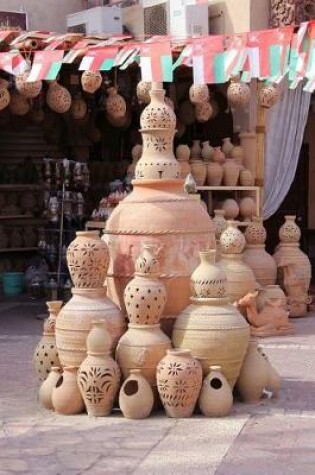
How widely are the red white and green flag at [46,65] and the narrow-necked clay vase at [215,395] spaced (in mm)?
4393

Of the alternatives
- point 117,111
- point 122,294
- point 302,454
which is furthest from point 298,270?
point 302,454

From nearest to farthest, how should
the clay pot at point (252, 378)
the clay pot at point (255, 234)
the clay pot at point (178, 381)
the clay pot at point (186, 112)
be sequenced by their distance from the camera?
the clay pot at point (178, 381) < the clay pot at point (252, 378) < the clay pot at point (255, 234) < the clay pot at point (186, 112)

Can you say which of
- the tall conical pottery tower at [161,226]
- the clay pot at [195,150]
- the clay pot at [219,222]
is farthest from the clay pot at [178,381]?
the clay pot at [195,150]

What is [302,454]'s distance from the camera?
4.48 metres

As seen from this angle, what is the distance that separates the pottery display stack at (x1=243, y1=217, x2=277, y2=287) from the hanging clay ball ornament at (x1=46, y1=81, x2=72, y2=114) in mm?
2456

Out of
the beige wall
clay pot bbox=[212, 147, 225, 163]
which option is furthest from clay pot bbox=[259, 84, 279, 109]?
the beige wall

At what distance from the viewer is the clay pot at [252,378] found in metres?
5.52

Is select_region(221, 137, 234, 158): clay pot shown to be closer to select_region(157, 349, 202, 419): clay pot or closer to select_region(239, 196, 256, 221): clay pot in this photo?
select_region(239, 196, 256, 221): clay pot

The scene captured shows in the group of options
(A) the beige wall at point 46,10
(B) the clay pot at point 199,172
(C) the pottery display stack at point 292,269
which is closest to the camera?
(C) the pottery display stack at point 292,269

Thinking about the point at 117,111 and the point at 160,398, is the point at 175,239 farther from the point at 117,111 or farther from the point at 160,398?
the point at 117,111

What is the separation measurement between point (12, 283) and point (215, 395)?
7.17 metres

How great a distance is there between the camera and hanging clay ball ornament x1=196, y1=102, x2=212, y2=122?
9.95 meters

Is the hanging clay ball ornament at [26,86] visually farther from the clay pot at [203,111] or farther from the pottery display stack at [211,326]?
the pottery display stack at [211,326]

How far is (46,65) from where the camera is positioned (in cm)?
870
